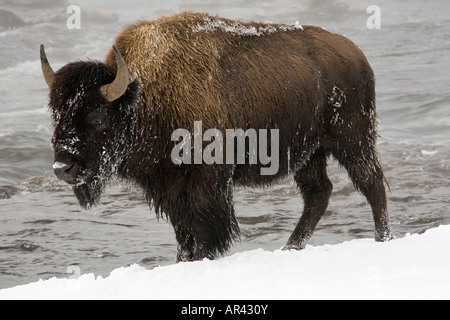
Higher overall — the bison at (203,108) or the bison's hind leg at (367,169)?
the bison at (203,108)

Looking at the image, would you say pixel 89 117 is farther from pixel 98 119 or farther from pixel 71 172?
pixel 71 172

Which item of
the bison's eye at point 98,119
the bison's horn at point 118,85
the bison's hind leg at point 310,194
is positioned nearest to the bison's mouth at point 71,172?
the bison's eye at point 98,119

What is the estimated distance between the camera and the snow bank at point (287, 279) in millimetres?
4082

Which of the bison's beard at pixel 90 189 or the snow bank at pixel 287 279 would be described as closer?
the snow bank at pixel 287 279

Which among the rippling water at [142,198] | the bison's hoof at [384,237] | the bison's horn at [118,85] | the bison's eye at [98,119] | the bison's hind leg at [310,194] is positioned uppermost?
the bison's horn at [118,85]

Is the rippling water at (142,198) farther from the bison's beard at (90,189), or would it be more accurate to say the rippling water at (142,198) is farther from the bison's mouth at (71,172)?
the bison's mouth at (71,172)

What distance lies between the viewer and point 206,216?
17.6 ft

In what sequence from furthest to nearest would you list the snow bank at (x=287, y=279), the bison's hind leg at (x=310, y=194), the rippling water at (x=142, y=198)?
1. the rippling water at (x=142, y=198)
2. the bison's hind leg at (x=310, y=194)
3. the snow bank at (x=287, y=279)

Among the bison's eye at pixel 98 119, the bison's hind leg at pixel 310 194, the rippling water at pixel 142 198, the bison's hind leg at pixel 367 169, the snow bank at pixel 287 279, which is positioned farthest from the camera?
the rippling water at pixel 142 198

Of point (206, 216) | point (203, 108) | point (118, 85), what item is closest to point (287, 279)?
point (206, 216)

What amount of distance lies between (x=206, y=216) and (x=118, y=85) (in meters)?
1.12

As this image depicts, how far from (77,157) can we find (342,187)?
5.03 metres

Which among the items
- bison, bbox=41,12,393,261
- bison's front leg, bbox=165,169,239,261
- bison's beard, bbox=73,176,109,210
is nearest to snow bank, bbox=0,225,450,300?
bison's front leg, bbox=165,169,239,261

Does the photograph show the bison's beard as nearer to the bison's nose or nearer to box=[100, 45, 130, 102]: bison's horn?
the bison's nose
